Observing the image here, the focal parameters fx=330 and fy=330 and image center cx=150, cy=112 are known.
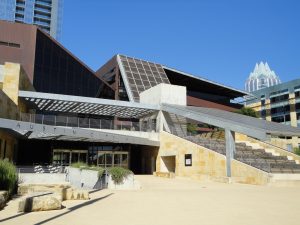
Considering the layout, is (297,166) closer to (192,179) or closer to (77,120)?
(192,179)

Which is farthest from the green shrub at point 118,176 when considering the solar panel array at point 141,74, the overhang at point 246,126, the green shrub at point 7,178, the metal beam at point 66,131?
the solar panel array at point 141,74

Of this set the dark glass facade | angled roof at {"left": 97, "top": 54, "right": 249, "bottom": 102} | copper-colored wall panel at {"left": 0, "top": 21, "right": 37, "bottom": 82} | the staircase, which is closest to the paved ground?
the staircase

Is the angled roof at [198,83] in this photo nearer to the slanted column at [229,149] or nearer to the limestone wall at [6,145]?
the slanted column at [229,149]

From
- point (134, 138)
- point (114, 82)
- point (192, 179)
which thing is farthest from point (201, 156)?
point (114, 82)

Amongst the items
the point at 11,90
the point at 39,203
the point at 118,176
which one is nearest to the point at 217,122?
the point at 118,176

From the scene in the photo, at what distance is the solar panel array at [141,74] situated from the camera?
50812 mm

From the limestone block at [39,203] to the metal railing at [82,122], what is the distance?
18727mm

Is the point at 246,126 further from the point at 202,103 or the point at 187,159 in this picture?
the point at 202,103

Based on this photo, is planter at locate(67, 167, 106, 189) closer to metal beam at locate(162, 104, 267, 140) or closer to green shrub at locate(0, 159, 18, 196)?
green shrub at locate(0, 159, 18, 196)

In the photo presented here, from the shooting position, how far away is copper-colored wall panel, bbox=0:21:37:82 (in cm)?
4928

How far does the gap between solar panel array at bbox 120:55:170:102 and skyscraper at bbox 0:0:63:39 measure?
8385 cm

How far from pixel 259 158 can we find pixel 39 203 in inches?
807

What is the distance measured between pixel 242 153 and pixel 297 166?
162 inches

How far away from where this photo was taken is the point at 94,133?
25.2 metres
